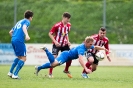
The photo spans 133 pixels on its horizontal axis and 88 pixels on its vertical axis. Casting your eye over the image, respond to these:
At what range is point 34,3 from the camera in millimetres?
29344

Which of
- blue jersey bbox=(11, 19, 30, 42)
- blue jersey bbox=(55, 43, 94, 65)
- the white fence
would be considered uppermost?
blue jersey bbox=(11, 19, 30, 42)

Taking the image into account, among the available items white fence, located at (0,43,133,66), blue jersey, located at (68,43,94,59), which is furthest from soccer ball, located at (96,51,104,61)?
white fence, located at (0,43,133,66)

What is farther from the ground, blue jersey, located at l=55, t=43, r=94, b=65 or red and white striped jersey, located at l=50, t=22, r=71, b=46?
red and white striped jersey, located at l=50, t=22, r=71, b=46

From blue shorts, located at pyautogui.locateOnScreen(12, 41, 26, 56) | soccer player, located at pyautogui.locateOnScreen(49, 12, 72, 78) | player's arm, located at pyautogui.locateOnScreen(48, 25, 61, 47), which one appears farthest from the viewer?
soccer player, located at pyautogui.locateOnScreen(49, 12, 72, 78)

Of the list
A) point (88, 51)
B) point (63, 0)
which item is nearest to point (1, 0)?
point (63, 0)

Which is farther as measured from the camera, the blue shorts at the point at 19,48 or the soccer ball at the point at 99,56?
the soccer ball at the point at 99,56

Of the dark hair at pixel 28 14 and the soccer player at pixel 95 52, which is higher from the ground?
the dark hair at pixel 28 14

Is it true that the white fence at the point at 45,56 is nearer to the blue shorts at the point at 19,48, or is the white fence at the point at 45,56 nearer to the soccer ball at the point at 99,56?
the soccer ball at the point at 99,56

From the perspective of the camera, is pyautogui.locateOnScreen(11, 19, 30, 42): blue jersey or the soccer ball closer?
pyautogui.locateOnScreen(11, 19, 30, 42): blue jersey

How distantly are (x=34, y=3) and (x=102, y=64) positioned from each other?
7.02 meters

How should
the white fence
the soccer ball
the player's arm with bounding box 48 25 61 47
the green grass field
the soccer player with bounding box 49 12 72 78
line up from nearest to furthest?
1. the green grass field
2. the soccer ball
3. the player's arm with bounding box 48 25 61 47
4. the soccer player with bounding box 49 12 72 78
5. the white fence

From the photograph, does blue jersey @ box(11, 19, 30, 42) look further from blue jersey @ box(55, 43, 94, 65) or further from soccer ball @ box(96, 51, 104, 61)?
soccer ball @ box(96, 51, 104, 61)

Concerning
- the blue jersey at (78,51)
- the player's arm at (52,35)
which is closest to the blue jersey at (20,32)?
the blue jersey at (78,51)

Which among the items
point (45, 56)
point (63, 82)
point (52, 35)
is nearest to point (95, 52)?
point (52, 35)
